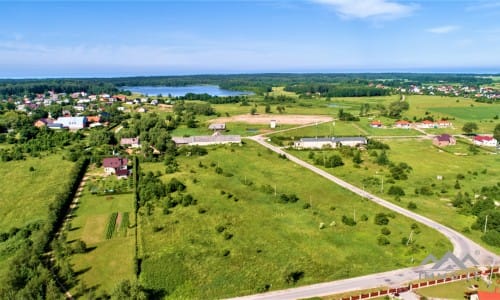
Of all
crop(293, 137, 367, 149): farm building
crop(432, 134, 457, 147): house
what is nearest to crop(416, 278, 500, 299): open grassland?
crop(293, 137, 367, 149): farm building

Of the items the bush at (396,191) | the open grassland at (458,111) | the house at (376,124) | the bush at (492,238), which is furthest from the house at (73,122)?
the bush at (492,238)

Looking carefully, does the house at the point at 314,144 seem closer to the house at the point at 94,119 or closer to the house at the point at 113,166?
the house at the point at 113,166

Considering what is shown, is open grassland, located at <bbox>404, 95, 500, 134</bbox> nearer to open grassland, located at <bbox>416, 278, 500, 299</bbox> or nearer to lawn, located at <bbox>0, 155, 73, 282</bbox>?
open grassland, located at <bbox>416, 278, 500, 299</bbox>

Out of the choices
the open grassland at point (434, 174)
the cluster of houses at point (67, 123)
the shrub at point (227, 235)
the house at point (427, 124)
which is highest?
the cluster of houses at point (67, 123)

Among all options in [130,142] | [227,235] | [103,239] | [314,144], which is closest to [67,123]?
[130,142]

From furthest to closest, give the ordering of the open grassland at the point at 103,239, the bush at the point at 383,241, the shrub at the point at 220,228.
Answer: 1. the shrub at the point at 220,228
2. the bush at the point at 383,241
3. the open grassland at the point at 103,239

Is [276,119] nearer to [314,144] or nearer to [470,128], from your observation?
[314,144]
